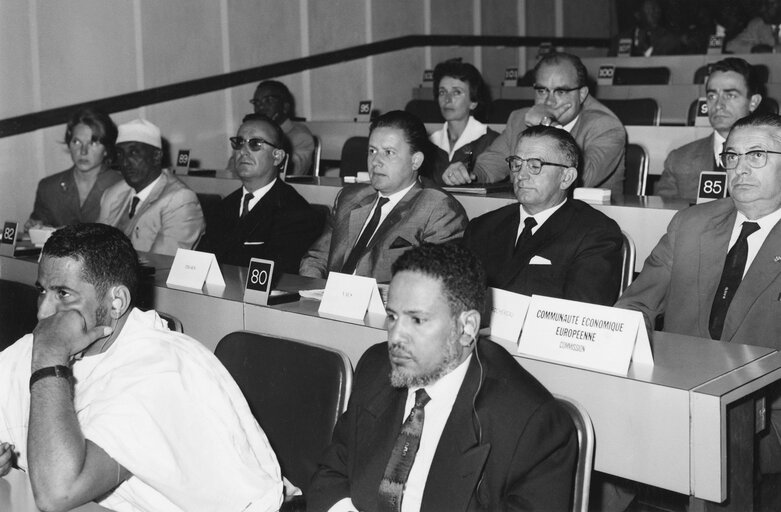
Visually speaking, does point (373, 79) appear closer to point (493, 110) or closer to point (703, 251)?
point (493, 110)

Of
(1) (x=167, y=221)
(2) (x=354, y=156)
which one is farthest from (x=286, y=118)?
(1) (x=167, y=221)

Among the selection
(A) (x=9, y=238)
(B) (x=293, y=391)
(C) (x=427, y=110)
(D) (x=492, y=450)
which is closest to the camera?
(D) (x=492, y=450)

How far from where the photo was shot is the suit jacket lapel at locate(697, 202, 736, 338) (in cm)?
258

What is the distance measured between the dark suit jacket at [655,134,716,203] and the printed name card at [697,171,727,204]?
0.47 meters

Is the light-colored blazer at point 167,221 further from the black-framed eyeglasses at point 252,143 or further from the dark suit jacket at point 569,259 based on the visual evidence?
the dark suit jacket at point 569,259

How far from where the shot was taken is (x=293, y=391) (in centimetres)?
199

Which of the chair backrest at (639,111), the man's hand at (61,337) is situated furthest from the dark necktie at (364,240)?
the chair backrest at (639,111)

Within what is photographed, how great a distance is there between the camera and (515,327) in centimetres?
206

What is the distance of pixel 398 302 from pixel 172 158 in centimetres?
445

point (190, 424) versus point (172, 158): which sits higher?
point (172, 158)

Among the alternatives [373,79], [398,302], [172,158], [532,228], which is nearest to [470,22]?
[373,79]

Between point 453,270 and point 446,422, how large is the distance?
0.87ft

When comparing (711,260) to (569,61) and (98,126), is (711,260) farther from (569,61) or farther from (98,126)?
(98,126)

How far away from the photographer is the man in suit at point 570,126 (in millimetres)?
3975
